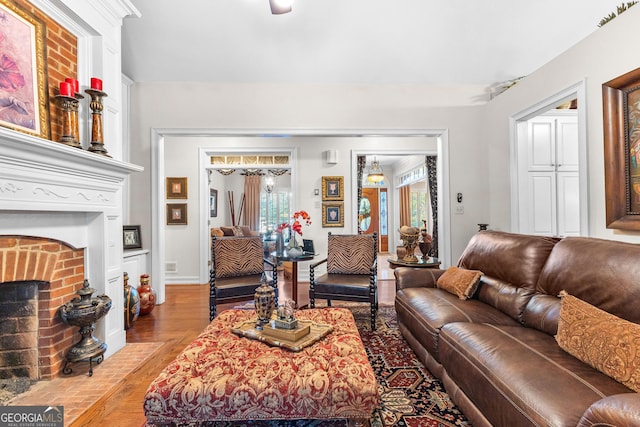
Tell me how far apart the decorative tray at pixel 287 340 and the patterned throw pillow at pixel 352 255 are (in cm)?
154

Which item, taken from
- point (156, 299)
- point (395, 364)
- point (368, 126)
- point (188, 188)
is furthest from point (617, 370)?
point (188, 188)

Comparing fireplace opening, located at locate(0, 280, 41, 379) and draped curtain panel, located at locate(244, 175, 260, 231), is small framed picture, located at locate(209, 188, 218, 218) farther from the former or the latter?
fireplace opening, located at locate(0, 280, 41, 379)

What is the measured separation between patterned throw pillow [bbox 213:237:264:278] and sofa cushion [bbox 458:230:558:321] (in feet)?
7.36

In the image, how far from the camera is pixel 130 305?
312cm

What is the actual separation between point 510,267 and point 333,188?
3.38m

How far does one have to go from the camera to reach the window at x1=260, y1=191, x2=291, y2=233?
31.3 ft

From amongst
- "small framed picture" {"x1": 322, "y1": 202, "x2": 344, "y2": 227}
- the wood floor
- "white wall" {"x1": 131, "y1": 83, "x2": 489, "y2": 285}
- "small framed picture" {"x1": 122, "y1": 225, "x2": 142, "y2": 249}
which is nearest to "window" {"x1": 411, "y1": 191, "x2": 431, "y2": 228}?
the wood floor

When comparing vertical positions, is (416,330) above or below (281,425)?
above

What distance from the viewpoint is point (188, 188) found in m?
5.18

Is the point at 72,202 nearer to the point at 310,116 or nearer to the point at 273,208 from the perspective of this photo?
the point at 310,116

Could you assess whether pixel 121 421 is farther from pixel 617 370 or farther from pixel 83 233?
pixel 617 370

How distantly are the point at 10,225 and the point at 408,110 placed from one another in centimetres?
418

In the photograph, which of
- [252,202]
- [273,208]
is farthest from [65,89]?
[273,208]

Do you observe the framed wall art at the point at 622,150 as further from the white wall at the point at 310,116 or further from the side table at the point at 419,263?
the white wall at the point at 310,116
